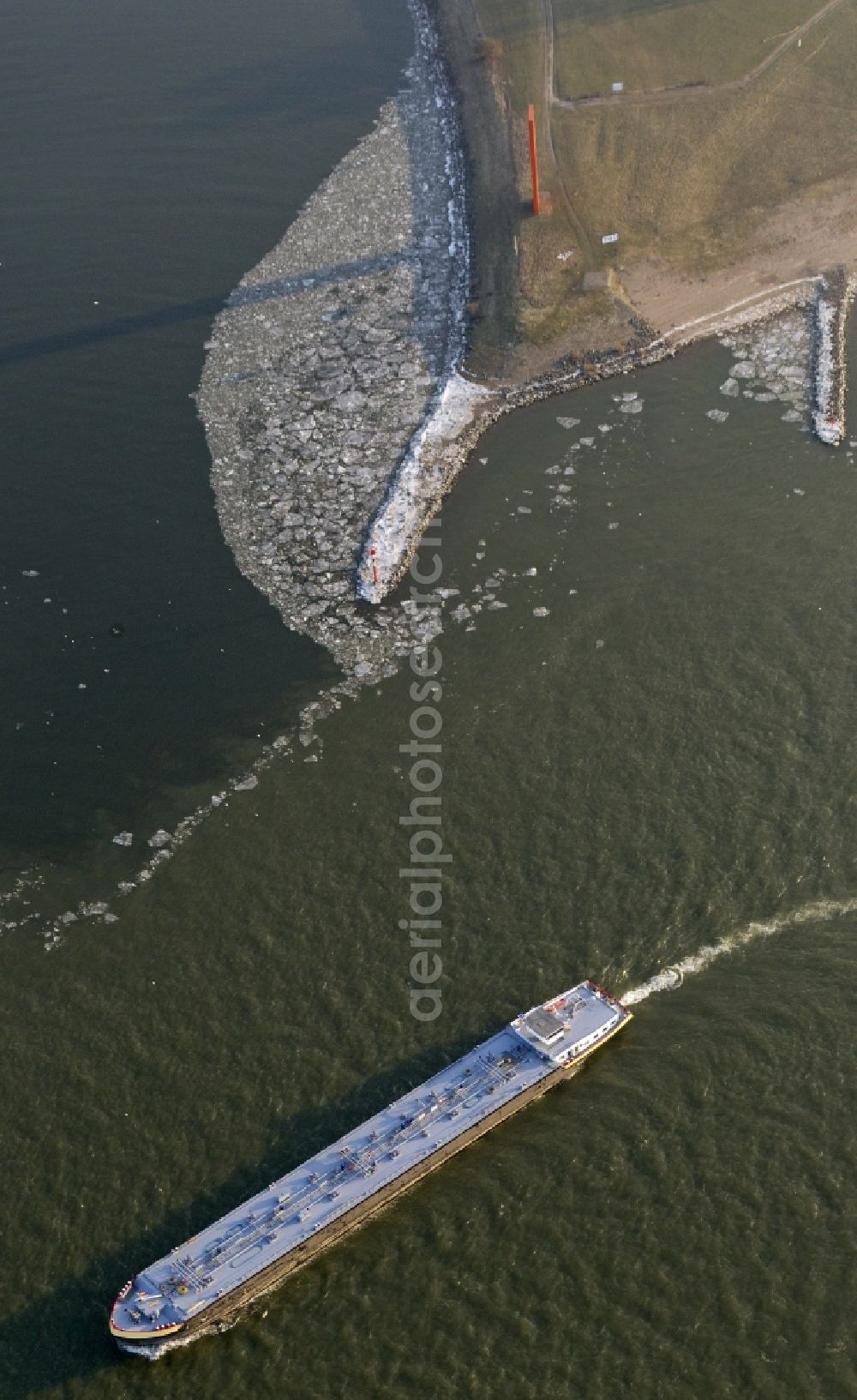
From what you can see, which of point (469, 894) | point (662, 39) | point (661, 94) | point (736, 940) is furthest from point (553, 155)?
point (736, 940)

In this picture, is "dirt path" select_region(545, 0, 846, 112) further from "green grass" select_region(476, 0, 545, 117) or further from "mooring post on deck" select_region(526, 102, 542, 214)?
"mooring post on deck" select_region(526, 102, 542, 214)

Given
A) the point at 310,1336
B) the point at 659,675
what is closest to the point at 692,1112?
the point at 310,1336

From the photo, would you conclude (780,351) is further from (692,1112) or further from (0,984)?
(0,984)

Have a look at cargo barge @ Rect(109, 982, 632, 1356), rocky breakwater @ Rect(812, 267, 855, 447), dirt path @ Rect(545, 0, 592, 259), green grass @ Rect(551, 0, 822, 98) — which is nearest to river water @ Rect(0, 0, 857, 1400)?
cargo barge @ Rect(109, 982, 632, 1356)

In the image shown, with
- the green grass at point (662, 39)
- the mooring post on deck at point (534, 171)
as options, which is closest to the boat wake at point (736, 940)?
the mooring post on deck at point (534, 171)

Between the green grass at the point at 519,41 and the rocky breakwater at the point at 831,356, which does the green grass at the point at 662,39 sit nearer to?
the green grass at the point at 519,41

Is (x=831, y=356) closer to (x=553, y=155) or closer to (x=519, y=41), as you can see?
(x=553, y=155)
